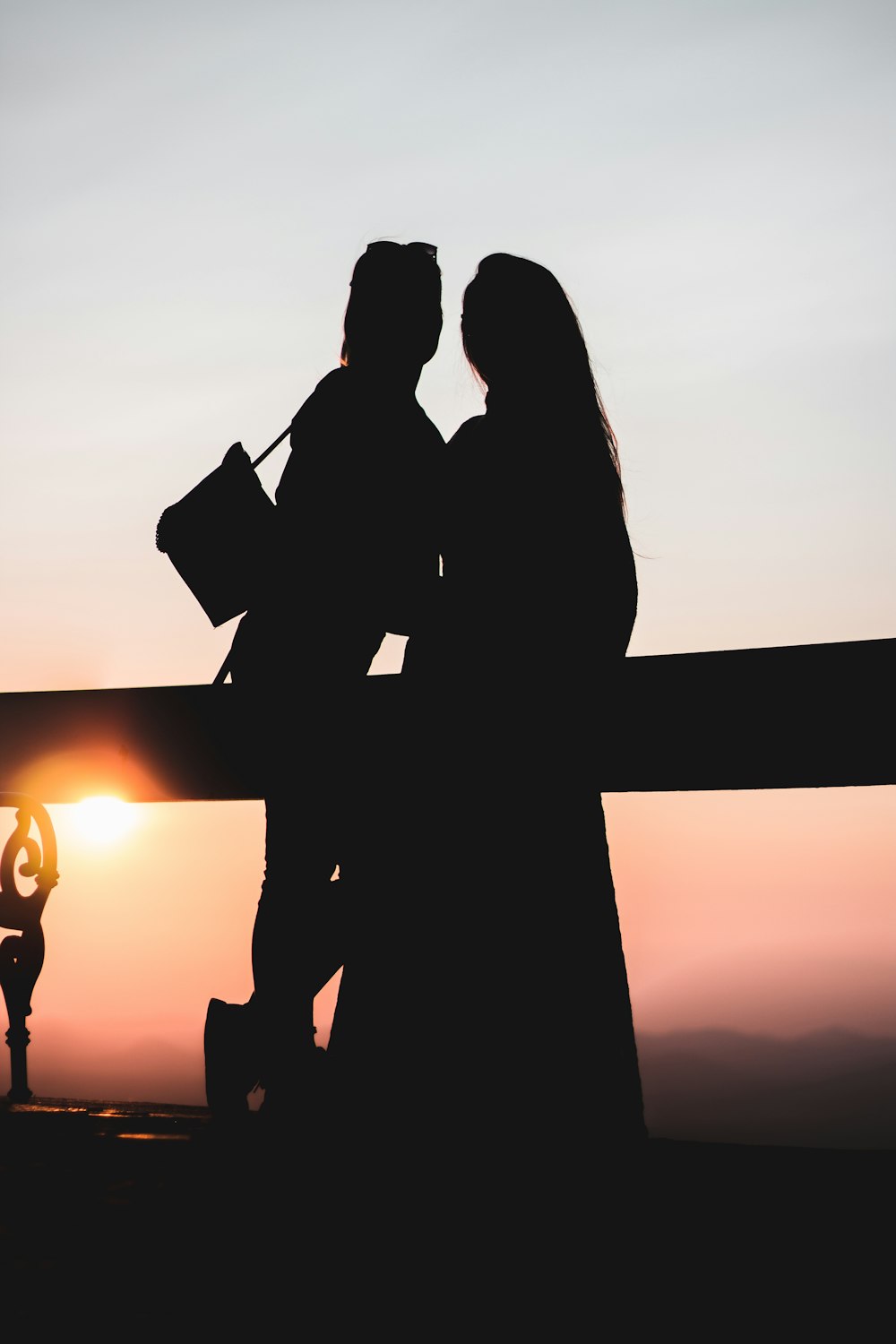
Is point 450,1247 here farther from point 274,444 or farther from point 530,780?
point 274,444

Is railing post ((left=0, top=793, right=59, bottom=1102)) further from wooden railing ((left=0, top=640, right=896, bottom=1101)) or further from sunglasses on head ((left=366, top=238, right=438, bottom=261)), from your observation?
sunglasses on head ((left=366, top=238, right=438, bottom=261))

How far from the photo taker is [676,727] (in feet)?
8.30

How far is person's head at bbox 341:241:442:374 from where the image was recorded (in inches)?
111

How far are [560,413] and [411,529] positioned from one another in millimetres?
437

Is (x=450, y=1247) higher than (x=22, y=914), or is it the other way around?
(x=22, y=914)

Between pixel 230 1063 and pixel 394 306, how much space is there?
1760mm

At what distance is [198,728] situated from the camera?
9.51 feet

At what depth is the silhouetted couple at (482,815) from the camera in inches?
91.0

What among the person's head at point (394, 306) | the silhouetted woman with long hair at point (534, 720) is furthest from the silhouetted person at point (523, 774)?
the person's head at point (394, 306)

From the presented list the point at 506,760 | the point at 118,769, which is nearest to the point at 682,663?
the point at 506,760

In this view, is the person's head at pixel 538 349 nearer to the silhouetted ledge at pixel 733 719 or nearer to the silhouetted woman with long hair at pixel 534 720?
the silhouetted woman with long hair at pixel 534 720

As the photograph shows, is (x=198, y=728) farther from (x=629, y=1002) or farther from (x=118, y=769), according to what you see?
(x=629, y=1002)

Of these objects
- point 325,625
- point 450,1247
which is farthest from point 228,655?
point 450,1247

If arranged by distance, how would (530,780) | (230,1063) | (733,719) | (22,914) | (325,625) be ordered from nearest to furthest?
(530,780) → (733,719) → (230,1063) → (325,625) → (22,914)
